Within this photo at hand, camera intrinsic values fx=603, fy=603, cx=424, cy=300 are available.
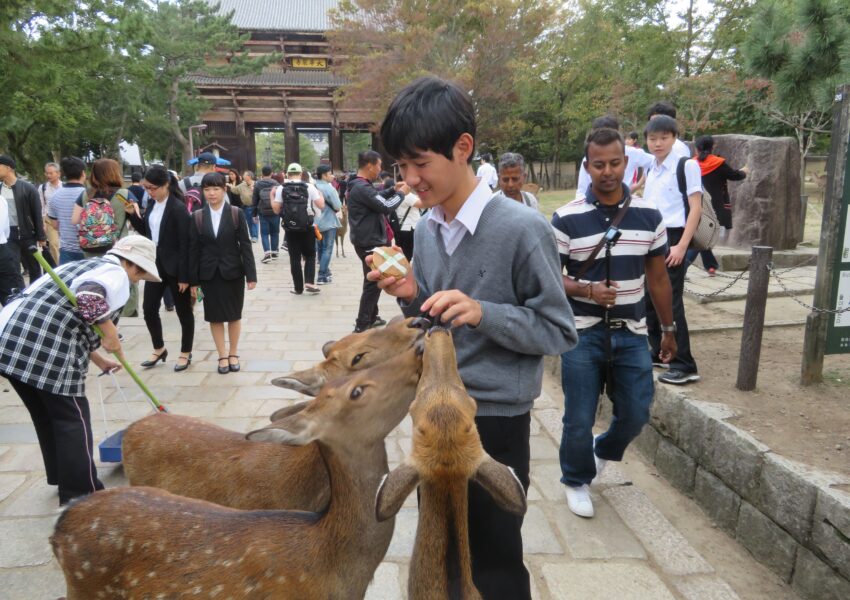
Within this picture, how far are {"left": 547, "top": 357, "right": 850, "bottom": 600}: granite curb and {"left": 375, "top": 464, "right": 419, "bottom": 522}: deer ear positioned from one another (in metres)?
2.15

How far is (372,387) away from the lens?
2.01 meters

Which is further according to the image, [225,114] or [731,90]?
[225,114]

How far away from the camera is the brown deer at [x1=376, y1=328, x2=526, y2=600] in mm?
1549

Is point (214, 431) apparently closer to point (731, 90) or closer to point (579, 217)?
→ point (579, 217)

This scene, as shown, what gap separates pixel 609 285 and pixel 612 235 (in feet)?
0.85

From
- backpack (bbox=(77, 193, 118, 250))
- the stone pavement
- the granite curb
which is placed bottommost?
the stone pavement

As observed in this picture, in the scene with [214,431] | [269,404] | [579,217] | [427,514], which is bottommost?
[269,404]

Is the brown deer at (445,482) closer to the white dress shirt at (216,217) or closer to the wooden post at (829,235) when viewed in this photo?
the wooden post at (829,235)

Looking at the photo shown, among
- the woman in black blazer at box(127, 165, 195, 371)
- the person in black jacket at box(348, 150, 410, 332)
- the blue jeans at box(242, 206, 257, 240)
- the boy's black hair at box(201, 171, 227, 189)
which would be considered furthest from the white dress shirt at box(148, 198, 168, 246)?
the blue jeans at box(242, 206, 257, 240)

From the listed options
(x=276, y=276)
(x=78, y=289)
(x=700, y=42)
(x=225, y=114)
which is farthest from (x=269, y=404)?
(x=225, y=114)

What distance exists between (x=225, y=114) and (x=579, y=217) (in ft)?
115

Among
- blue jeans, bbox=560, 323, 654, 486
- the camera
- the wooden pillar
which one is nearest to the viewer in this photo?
the camera

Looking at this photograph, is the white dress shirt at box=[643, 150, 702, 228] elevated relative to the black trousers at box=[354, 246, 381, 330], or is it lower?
elevated

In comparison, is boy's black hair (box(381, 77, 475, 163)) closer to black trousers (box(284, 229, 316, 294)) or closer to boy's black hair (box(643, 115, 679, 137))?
boy's black hair (box(643, 115, 679, 137))
